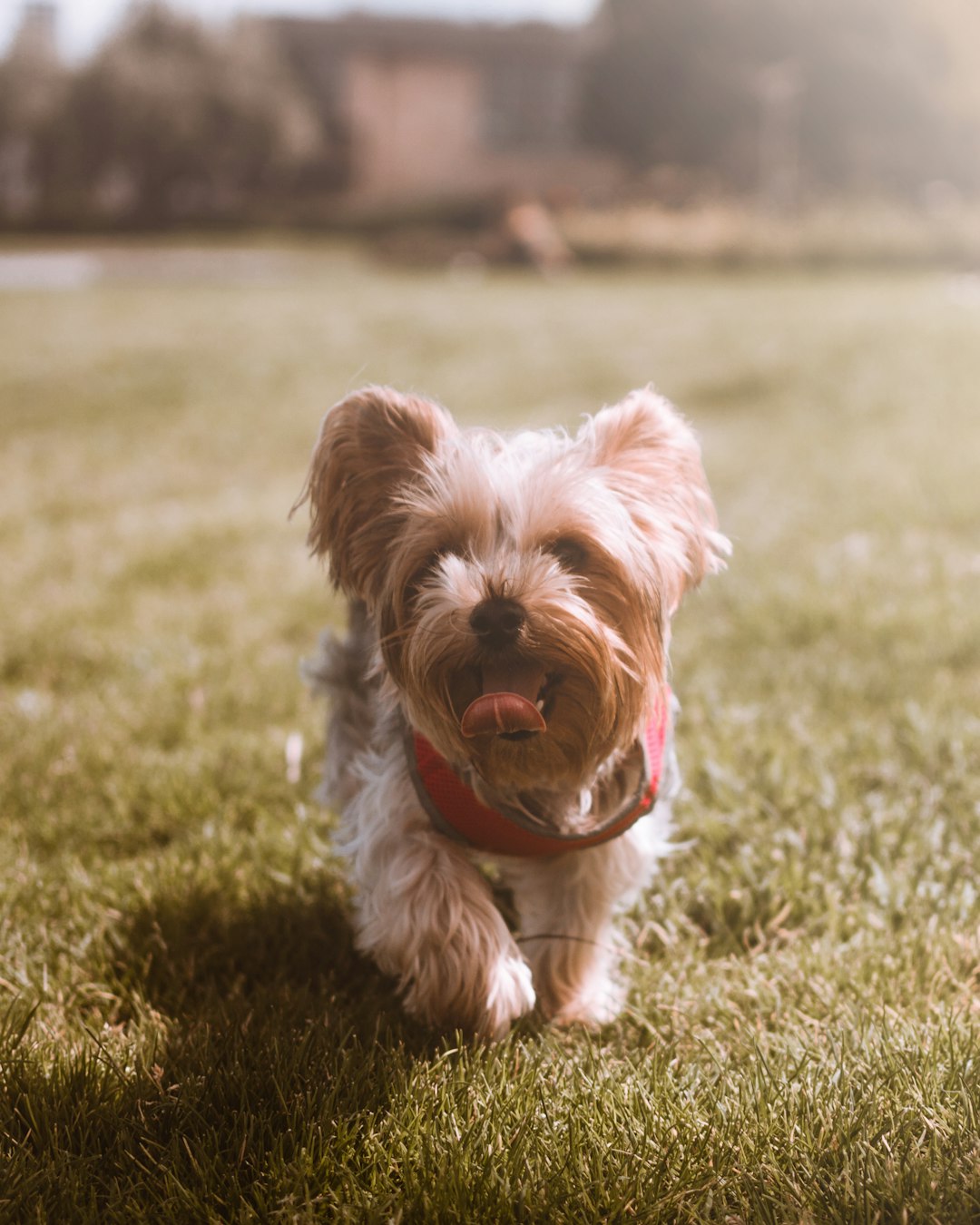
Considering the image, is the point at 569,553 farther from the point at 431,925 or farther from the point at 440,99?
the point at 440,99

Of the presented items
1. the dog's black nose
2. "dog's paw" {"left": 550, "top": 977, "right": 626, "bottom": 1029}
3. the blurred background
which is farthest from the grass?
the blurred background

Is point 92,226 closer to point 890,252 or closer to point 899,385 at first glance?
point 890,252

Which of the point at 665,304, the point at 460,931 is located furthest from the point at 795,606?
the point at 665,304

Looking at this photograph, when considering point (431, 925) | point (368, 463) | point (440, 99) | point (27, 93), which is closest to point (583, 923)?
point (431, 925)

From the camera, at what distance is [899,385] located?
1247 cm

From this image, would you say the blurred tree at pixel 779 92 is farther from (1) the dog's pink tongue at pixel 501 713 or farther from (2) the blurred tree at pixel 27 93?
(1) the dog's pink tongue at pixel 501 713

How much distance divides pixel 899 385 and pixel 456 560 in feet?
35.8

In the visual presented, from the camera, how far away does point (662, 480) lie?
2.95 meters

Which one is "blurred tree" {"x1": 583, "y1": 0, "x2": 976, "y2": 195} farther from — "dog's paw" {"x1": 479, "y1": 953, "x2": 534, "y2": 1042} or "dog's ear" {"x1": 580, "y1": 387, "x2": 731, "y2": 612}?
"dog's paw" {"x1": 479, "y1": 953, "x2": 534, "y2": 1042}

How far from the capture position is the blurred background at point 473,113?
3959 centimetres

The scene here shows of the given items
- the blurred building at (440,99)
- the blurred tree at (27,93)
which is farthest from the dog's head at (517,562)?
the blurred building at (440,99)

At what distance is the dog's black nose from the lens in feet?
8.36

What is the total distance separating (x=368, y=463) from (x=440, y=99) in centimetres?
4584

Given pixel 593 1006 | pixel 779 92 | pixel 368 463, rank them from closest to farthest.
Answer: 1. pixel 368 463
2. pixel 593 1006
3. pixel 779 92
